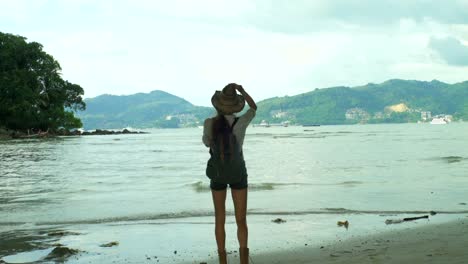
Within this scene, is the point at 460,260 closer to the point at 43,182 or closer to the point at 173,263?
the point at 173,263

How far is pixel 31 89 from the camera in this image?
8619 centimetres

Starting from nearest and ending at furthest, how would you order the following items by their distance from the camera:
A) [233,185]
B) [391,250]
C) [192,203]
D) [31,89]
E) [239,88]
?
[233,185]
[239,88]
[391,250]
[192,203]
[31,89]

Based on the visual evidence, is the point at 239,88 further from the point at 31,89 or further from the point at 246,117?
the point at 31,89

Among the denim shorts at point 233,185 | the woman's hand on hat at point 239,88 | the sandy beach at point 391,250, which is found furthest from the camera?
the sandy beach at point 391,250

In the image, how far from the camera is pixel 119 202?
46.5 ft

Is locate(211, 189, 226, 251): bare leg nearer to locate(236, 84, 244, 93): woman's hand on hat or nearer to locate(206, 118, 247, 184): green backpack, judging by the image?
locate(206, 118, 247, 184): green backpack

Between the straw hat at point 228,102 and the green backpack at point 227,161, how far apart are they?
0.15 metres

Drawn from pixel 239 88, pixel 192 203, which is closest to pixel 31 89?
pixel 192 203

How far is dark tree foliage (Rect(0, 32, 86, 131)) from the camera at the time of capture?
81.8 meters

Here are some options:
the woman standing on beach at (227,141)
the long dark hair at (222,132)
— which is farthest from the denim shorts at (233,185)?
the long dark hair at (222,132)

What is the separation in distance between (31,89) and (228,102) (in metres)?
88.1

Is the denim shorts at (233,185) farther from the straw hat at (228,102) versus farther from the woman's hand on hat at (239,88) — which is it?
the woman's hand on hat at (239,88)

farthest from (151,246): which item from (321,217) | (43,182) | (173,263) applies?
(43,182)

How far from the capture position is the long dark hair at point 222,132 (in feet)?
18.6
